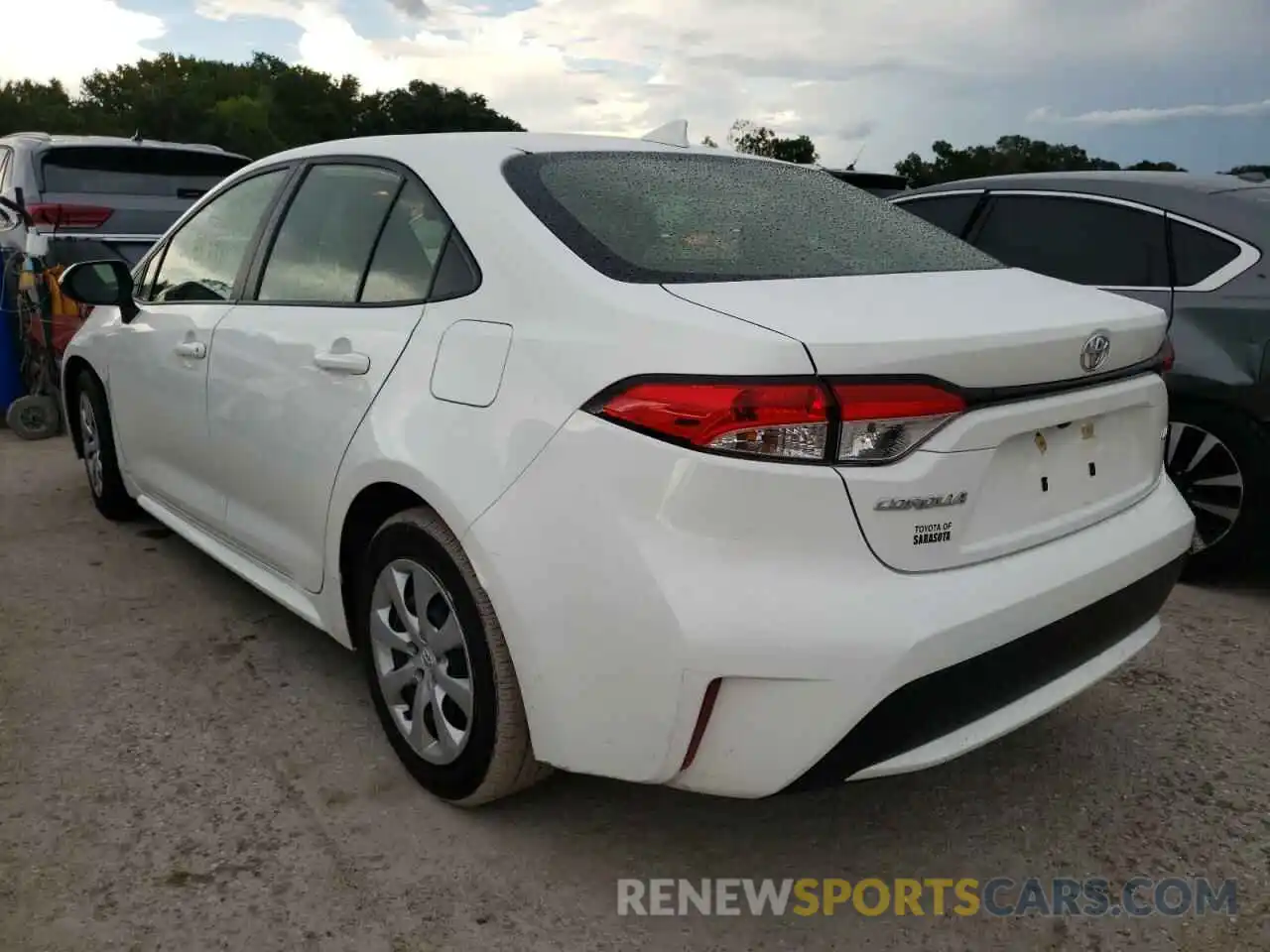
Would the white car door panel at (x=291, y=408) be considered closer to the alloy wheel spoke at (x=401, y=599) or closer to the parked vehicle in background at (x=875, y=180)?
the alloy wheel spoke at (x=401, y=599)

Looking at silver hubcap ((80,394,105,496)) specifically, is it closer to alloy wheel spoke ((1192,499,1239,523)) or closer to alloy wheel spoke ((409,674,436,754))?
alloy wheel spoke ((409,674,436,754))

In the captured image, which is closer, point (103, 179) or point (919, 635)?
point (919, 635)

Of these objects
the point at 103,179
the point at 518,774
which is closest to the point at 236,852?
the point at 518,774

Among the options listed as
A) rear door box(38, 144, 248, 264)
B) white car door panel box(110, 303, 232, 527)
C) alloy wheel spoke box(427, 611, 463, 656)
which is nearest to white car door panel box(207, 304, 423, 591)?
white car door panel box(110, 303, 232, 527)

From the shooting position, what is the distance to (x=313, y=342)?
281 cm

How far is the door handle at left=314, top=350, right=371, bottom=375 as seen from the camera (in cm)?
259

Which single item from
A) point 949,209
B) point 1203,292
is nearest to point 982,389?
point 1203,292

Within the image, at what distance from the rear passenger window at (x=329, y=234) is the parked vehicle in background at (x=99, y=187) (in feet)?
12.6

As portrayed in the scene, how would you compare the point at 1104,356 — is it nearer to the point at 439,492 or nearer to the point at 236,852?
the point at 439,492

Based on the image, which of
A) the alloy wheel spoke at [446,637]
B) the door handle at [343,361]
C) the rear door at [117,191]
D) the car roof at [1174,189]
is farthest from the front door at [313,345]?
the rear door at [117,191]

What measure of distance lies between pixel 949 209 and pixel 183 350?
3.42 metres

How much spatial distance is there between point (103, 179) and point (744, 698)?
6916 mm

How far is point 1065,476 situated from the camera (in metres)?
2.25

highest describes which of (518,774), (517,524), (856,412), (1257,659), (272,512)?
(856,412)
